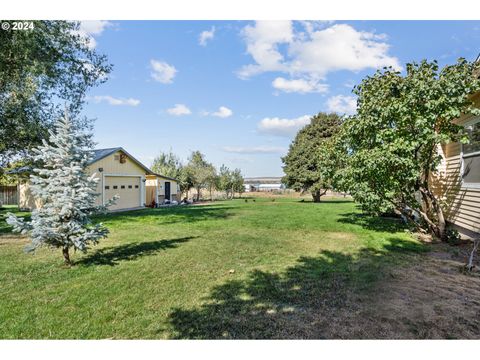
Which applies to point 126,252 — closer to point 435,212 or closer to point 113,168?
point 435,212

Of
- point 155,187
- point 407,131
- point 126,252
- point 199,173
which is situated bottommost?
point 126,252

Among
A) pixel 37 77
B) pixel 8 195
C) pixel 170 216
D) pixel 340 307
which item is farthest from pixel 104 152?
pixel 340 307

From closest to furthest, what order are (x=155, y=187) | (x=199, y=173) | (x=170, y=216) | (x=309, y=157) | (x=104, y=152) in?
(x=170, y=216)
(x=104, y=152)
(x=309, y=157)
(x=155, y=187)
(x=199, y=173)

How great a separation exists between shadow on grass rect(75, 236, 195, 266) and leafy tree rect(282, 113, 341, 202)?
18.7 metres

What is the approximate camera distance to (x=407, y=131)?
646cm

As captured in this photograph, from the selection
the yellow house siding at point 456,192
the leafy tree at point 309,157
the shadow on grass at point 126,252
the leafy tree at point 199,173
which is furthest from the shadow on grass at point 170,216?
the leafy tree at point 199,173

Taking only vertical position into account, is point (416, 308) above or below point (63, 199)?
below

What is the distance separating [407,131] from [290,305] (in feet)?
17.3

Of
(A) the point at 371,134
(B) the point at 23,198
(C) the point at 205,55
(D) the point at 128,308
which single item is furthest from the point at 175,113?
(D) the point at 128,308

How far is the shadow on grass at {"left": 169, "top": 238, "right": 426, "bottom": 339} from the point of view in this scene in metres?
2.69

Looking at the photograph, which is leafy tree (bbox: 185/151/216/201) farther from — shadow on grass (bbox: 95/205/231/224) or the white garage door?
shadow on grass (bbox: 95/205/231/224)

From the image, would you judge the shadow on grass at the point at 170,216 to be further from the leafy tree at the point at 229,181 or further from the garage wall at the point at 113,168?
the leafy tree at the point at 229,181

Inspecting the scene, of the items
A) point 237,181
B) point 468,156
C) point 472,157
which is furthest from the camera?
point 237,181
